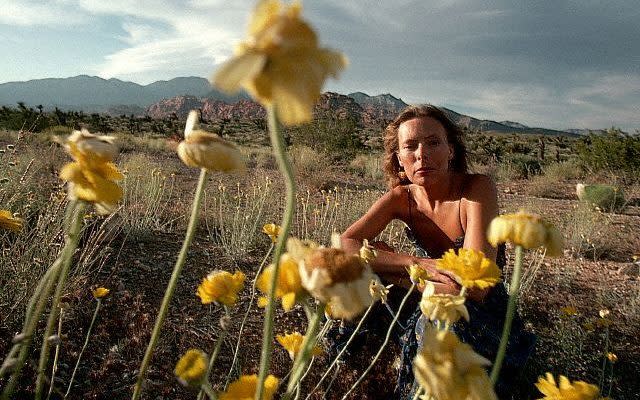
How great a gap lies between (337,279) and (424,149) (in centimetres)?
178

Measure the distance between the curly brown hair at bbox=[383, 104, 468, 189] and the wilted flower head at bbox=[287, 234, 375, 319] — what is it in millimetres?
1920

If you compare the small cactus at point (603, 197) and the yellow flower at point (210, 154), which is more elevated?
the yellow flower at point (210, 154)

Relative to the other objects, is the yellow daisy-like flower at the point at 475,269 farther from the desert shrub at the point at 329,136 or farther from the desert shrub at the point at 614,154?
the desert shrub at the point at 329,136

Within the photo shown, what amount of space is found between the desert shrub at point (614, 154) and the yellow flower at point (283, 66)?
36.7 feet

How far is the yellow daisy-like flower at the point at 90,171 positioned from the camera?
2.28 ft

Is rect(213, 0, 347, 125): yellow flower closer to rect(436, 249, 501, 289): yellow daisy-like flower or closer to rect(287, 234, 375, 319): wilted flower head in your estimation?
rect(287, 234, 375, 319): wilted flower head

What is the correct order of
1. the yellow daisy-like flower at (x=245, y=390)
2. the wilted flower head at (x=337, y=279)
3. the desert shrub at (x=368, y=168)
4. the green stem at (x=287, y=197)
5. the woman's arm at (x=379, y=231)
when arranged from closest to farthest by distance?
1. the green stem at (x=287, y=197)
2. the wilted flower head at (x=337, y=279)
3. the yellow daisy-like flower at (x=245, y=390)
4. the woman's arm at (x=379, y=231)
5. the desert shrub at (x=368, y=168)

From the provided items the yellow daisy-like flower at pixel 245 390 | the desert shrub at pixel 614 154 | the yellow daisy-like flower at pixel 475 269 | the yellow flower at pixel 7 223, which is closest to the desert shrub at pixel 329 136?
the desert shrub at pixel 614 154

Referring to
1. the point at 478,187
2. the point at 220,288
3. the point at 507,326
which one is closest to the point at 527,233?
the point at 507,326

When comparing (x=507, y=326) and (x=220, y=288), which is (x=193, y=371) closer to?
(x=220, y=288)

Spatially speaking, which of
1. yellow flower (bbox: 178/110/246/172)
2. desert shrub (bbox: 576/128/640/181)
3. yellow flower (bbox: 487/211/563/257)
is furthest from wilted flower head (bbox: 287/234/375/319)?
desert shrub (bbox: 576/128/640/181)

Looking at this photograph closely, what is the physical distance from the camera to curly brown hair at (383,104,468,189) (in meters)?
2.40

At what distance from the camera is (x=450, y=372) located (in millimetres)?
477

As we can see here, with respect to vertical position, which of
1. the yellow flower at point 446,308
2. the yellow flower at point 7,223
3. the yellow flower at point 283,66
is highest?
the yellow flower at point 283,66
